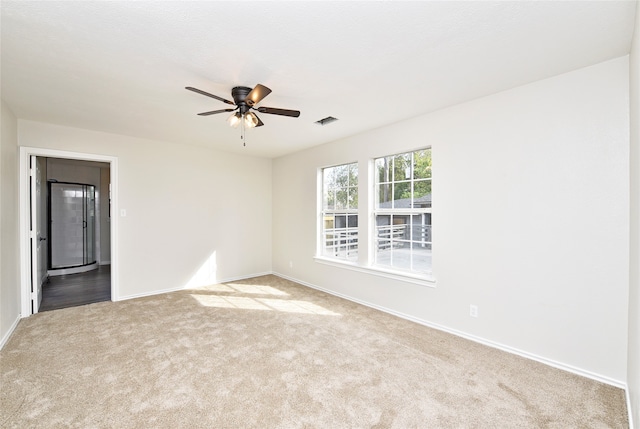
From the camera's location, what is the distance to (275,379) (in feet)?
7.48

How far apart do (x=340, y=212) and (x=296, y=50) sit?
2.96 meters

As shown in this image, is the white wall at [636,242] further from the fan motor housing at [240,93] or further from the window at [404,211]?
the fan motor housing at [240,93]

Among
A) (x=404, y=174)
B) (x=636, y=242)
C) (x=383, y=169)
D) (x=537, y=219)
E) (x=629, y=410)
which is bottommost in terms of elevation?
(x=629, y=410)

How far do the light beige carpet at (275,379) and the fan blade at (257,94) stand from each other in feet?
7.44

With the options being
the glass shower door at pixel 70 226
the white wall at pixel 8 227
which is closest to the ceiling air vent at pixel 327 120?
the white wall at pixel 8 227

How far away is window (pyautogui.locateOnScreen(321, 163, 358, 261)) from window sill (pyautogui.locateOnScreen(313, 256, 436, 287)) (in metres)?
0.18

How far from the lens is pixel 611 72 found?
221 centimetres

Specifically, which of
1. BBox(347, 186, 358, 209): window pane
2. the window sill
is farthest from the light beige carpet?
BBox(347, 186, 358, 209): window pane

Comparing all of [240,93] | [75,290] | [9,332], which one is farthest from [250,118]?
[75,290]

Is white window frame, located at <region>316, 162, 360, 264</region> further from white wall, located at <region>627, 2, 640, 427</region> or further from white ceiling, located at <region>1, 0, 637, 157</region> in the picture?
white wall, located at <region>627, 2, 640, 427</region>

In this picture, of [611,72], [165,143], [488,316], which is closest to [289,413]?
[488,316]


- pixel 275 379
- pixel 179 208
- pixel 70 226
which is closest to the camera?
pixel 275 379

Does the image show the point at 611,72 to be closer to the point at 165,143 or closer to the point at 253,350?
the point at 253,350

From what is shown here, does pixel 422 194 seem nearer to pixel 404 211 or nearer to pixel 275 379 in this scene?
pixel 404 211
